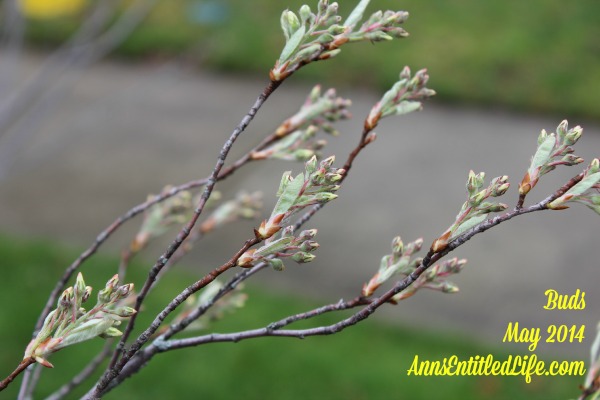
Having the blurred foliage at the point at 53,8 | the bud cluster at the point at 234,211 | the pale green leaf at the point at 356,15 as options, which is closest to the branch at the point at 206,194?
the pale green leaf at the point at 356,15

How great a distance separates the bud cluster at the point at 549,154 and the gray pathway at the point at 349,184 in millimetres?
3213

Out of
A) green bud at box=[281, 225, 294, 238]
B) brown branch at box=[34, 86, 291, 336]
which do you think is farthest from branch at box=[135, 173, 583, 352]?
brown branch at box=[34, 86, 291, 336]

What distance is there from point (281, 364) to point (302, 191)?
2.92 metres

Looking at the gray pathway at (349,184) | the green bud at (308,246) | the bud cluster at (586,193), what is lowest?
the green bud at (308,246)

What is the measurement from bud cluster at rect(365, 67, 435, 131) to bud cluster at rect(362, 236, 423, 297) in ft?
0.71

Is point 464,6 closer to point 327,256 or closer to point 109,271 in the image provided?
point 327,256

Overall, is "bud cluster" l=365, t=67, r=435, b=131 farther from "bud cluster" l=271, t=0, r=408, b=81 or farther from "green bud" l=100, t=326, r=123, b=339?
"green bud" l=100, t=326, r=123, b=339

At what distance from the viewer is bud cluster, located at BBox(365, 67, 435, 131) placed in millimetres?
1160

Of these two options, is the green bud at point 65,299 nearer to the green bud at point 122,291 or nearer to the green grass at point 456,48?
the green bud at point 122,291

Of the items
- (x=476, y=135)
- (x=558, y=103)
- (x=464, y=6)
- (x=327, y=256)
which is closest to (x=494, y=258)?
(x=327, y=256)

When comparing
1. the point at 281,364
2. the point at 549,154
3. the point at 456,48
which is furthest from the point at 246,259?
the point at 456,48

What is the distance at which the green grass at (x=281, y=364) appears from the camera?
3498 millimetres

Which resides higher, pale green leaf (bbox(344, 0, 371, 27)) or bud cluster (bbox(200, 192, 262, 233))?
pale green leaf (bbox(344, 0, 371, 27))

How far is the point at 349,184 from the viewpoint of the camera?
17.4ft
